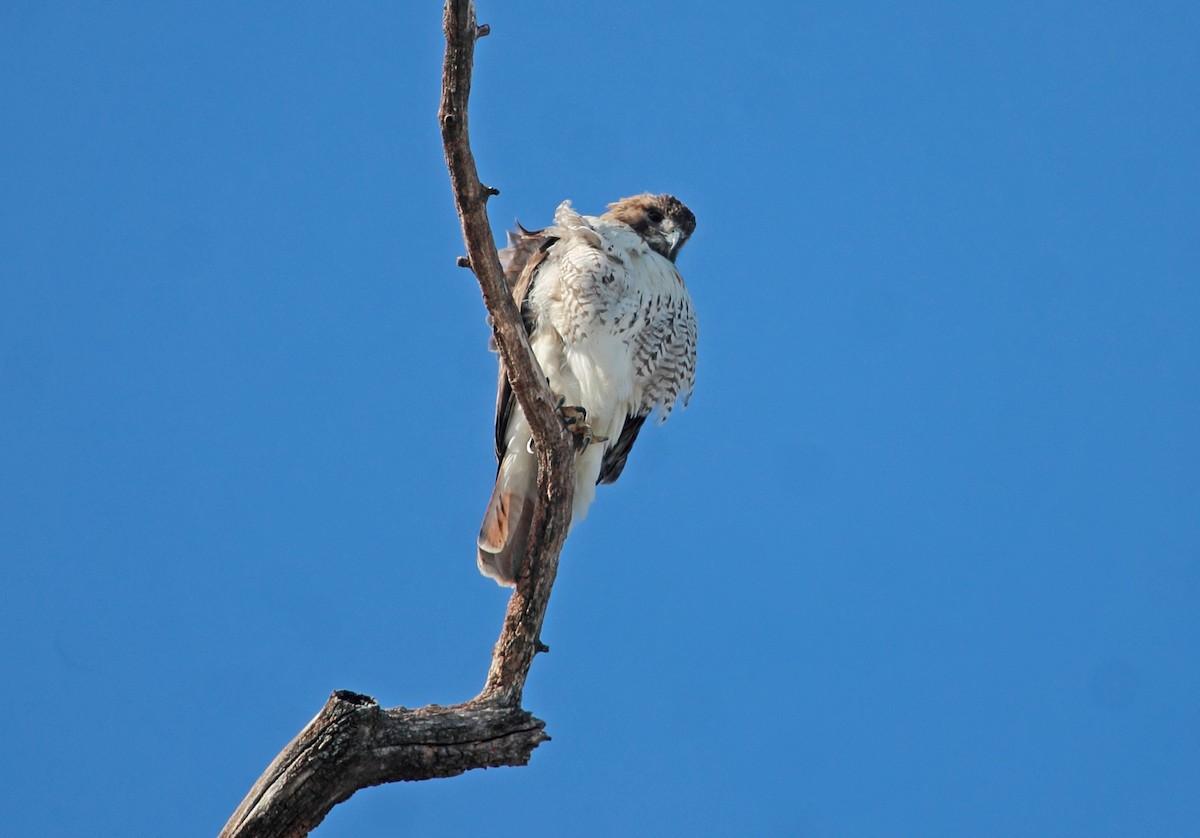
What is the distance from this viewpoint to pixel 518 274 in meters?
6.31

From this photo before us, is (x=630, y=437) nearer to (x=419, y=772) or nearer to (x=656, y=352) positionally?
(x=656, y=352)

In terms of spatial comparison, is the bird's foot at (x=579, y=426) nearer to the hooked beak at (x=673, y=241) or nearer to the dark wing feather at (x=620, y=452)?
the dark wing feather at (x=620, y=452)

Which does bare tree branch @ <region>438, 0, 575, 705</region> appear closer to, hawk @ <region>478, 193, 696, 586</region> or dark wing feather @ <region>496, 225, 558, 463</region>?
hawk @ <region>478, 193, 696, 586</region>

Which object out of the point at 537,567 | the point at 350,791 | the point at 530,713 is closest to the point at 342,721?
the point at 350,791

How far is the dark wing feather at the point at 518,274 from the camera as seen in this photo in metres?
6.07

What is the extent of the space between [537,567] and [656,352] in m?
1.40

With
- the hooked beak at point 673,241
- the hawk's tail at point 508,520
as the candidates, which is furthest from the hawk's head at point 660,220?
the hawk's tail at point 508,520

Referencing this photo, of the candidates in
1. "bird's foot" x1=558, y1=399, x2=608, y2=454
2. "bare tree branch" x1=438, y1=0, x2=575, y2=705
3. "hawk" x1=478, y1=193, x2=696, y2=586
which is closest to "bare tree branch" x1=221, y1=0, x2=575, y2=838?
"bare tree branch" x1=438, y1=0, x2=575, y2=705

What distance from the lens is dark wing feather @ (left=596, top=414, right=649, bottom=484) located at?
656 cm

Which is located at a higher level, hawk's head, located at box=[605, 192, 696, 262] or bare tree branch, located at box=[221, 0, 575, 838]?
hawk's head, located at box=[605, 192, 696, 262]

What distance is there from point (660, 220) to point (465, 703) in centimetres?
305

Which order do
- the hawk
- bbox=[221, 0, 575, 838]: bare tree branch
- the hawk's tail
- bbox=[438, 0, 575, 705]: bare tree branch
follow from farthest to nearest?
the hawk, the hawk's tail, bbox=[438, 0, 575, 705]: bare tree branch, bbox=[221, 0, 575, 838]: bare tree branch

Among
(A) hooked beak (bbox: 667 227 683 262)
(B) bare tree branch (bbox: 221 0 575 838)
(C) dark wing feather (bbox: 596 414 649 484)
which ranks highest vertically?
(A) hooked beak (bbox: 667 227 683 262)

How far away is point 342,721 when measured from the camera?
4.11 m
